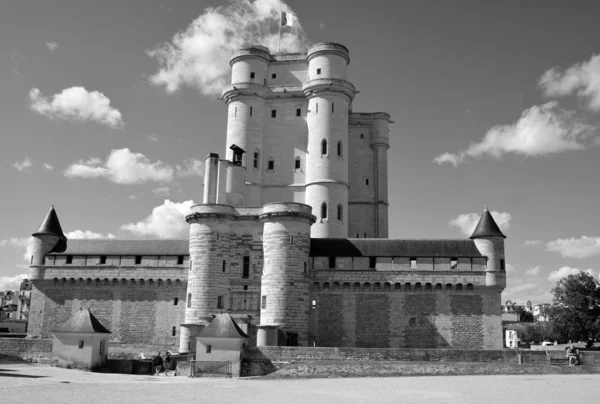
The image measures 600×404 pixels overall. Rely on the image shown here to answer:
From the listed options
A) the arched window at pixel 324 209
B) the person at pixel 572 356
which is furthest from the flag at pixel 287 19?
the person at pixel 572 356

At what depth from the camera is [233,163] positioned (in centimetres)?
3997

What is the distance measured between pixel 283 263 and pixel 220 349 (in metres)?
7.17

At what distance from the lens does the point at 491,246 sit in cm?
3556

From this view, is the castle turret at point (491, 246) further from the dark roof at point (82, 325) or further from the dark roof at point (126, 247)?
the dark roof at point (82, 325)

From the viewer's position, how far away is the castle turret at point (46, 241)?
40062mm

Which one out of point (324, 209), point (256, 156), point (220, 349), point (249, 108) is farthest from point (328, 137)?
point (220, 349)

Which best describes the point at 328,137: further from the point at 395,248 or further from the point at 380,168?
the point at 395,248

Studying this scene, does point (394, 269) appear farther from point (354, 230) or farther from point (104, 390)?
point (104, 390)

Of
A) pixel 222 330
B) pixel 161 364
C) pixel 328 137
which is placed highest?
pixel 328 137

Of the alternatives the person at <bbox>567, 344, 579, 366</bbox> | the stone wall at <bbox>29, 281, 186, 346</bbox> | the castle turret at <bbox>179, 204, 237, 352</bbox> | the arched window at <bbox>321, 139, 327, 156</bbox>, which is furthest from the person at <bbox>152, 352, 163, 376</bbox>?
the person at <bbox>567, 344, 579, 366</bbox>

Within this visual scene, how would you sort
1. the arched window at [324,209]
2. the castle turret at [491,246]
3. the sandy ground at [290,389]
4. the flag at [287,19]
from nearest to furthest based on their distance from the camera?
the sandy ground at [290,389] < the castle turret at [491,246] < the arched window at [324,209] < the flag at [287,19]

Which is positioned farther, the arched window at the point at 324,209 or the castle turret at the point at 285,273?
the arched window at the point at 324,209

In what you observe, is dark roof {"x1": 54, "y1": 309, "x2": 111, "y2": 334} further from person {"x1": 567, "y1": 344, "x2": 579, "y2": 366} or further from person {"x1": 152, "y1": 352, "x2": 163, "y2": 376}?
person {"x1": 567, "y1": 344, "x2": 579, "y2": 366}

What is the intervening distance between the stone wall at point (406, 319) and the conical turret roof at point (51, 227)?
A: 18340 mm
